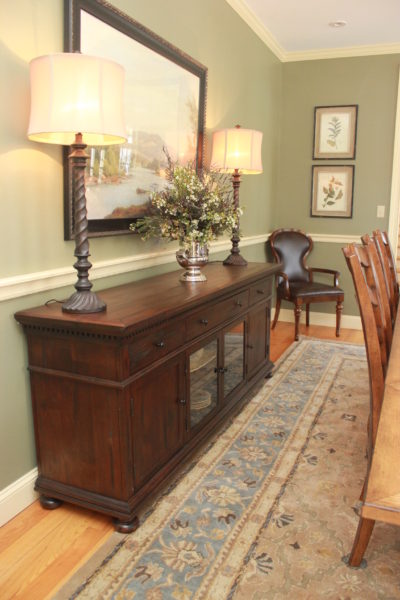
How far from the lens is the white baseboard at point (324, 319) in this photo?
5098 mm

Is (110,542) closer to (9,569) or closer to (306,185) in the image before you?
(9,569)

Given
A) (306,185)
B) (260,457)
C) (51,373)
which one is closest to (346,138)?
(306,185)

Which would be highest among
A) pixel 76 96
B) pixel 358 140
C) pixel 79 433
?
pixel 358 140

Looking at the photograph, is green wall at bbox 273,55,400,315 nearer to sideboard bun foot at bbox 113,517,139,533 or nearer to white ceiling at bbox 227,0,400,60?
white ceiling at bbox 227,0,400,60

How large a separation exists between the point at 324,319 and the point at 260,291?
85.4 inches

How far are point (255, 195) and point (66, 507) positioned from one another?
3257mm

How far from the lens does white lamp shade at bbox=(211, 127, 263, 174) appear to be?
314 cm

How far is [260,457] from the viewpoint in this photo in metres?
2.46

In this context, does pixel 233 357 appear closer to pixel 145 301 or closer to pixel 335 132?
pixel 145 301

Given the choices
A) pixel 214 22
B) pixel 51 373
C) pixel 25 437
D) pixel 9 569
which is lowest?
pixel 9 569

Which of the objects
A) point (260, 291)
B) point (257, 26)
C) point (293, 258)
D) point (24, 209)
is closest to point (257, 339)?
point (260, 291)

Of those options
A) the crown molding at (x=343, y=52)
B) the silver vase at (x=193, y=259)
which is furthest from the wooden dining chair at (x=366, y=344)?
the crown molding at (x=343, y=52)

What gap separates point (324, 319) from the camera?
17.0 feet

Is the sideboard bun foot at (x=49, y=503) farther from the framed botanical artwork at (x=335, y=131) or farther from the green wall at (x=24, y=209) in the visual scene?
the framed botanical artwork at (x=335, y=131)
